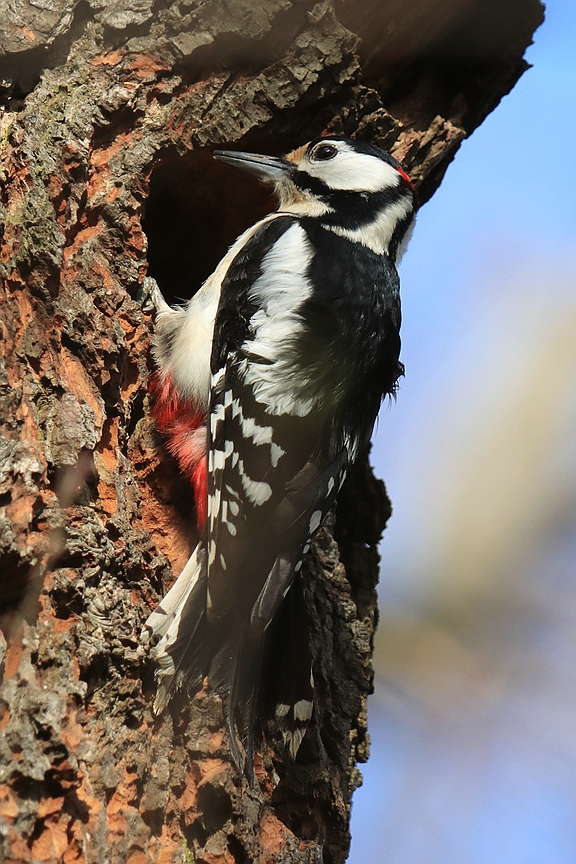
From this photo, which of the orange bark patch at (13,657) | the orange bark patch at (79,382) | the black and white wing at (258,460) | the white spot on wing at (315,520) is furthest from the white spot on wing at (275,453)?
the orange bark patch at (13,657)

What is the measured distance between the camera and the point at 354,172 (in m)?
2.90

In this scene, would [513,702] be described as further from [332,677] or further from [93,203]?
[93,203]

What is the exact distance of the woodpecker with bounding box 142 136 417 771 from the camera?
208 cm

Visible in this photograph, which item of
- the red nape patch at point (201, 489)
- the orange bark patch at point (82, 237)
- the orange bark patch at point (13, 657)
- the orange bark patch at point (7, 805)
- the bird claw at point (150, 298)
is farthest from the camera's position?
the bird claw at point (150, 298)

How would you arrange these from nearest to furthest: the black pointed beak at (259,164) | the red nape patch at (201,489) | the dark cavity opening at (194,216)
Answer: the red nape patch at (201,489) < the black pointed beak at (259,164) < the dark cavity opening at (194,216)

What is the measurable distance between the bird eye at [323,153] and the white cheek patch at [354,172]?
0.04ft

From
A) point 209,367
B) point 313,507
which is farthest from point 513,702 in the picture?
point 209,367

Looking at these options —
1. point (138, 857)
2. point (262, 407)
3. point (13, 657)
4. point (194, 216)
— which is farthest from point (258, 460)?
point (194, 216)

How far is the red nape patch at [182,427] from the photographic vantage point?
2410 mm

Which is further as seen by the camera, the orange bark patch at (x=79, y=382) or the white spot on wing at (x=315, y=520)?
the white spot on wing at (x=315, y=520)

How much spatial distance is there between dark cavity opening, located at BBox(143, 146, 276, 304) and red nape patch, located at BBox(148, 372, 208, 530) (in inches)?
19.8

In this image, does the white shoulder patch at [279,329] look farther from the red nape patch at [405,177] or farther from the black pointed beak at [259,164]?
the red nape patch at [405,177]

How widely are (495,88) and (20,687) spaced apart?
265 centimetres

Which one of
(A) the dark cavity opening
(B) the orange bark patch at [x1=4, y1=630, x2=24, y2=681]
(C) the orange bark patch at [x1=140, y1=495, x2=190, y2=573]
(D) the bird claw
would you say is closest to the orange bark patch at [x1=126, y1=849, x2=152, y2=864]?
(B) the orange bark patch at [x1=4, y1=630, x2=24, y2=681]
